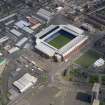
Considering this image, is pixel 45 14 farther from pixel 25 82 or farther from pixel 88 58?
pixel 25 82

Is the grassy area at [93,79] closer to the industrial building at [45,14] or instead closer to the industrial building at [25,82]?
the industrial building at [25,82]

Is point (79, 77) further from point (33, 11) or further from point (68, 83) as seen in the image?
point (33, 11)

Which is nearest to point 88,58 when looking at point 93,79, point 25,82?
point 93,79

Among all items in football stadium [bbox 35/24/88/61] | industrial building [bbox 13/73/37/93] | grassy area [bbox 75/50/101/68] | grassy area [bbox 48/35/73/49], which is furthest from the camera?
grassy area [bbox 48/35/73/49]

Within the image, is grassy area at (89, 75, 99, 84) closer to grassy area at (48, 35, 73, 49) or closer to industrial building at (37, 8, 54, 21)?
grassy area at (48, 35, 73, 49)

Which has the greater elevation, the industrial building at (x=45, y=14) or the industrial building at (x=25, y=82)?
the industrial building at (x=45, y=14)

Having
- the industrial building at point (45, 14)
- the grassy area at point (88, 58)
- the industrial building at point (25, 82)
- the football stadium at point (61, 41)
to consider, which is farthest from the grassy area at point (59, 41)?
the industrial building at point (25, 82)

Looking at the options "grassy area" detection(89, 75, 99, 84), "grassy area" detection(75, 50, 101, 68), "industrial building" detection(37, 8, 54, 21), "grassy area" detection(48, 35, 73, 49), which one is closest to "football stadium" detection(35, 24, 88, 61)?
"grassy area" detection(48, 35, 73, 49)
